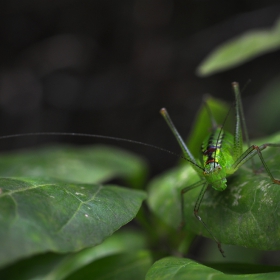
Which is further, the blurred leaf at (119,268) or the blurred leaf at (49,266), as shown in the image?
the blurred leaf at (49,266)

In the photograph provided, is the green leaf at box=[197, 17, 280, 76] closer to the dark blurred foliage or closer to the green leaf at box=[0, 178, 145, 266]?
the green leaf at box=[0, 178, 145, 266]

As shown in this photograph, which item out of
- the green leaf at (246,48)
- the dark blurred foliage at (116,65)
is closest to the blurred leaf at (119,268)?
the green leaf at (246,48)

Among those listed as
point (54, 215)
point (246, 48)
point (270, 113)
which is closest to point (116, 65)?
point (270, 113)

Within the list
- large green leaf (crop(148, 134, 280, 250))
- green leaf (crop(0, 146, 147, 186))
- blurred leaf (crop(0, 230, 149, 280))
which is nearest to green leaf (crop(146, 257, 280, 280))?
large green leaf (crop(148, 134, 280, 250))

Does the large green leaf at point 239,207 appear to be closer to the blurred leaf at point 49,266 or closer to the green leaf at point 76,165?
the blurred leaf at point 49,266

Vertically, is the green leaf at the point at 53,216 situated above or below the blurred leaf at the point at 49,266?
above

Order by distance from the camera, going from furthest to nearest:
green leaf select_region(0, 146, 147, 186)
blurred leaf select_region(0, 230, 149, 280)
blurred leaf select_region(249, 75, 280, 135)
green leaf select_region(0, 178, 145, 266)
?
blurred leaf select_region(249, 75, 280, 135)
green leaf select_region(0, 146, 147, 186)
blurred leaf select_region(0, 230, 149, 280)
green leaf select_region(0, 178, 145, 266)

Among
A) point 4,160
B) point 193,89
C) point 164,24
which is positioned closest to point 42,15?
point 164,24
